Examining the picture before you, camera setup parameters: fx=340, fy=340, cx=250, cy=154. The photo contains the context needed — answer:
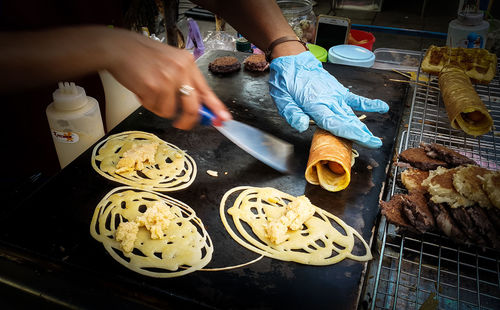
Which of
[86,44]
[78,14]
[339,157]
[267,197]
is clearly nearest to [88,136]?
[78,14]

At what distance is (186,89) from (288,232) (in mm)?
986

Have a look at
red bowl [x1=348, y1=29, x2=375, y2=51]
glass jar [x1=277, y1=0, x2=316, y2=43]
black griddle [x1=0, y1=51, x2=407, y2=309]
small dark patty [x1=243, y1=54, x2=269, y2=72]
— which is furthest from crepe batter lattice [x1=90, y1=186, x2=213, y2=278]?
red bowl [x1=348, y1=29, x2=375, y2=51]

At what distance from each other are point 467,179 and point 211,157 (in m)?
1.65

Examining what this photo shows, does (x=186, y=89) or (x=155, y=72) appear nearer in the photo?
(x=155, y=72)

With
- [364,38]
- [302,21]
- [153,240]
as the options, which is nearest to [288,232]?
[153,240]

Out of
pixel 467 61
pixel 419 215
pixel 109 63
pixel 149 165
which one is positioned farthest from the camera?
pixel 467 61

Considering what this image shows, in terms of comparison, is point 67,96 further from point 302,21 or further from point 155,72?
point 302,21

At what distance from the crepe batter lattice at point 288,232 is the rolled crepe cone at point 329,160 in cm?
22

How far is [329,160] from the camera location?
85.9 inches

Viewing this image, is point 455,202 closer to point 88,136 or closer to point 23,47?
point 23,47

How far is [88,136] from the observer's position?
2.49 meters

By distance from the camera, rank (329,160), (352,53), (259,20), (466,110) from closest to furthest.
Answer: (329,160) < (466,110) < (259,20) < (352,53)

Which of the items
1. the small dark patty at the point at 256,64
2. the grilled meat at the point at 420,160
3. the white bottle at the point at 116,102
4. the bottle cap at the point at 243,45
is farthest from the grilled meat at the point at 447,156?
the bottle cap at the point at 243,45

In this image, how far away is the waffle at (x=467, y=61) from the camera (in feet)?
10.8
